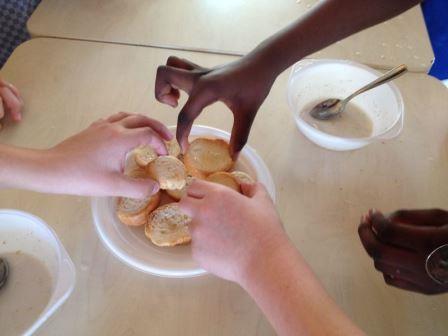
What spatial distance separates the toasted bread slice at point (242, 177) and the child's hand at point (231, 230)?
81 millimetres

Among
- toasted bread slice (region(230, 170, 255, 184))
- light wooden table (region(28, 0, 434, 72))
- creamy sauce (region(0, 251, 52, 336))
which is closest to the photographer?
creamy sauce (region(0, 251, 52, 336))

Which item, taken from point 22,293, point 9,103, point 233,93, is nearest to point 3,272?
point 22,293

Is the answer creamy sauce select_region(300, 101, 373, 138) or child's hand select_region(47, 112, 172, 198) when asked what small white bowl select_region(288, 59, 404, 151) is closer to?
creamy sauce select_region(300, 101, 373, 138)

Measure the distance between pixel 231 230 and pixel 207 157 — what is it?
0.67 feet

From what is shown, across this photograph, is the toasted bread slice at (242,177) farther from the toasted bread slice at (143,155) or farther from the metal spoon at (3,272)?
the metal spoon at (3,272)

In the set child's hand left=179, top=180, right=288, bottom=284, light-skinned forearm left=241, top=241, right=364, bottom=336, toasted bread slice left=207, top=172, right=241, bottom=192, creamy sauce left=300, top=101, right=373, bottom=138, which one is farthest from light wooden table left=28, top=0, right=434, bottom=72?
light-skinned forearm left=241, top=241, right=364, bottom=336

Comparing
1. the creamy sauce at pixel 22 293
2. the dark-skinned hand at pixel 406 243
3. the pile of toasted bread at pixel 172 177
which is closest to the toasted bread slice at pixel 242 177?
the pile of toasted bread at pixel 172 177

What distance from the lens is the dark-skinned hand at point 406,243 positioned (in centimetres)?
58

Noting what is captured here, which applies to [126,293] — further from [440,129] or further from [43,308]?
[440,129]

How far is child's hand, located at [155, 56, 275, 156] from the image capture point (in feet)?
2.08

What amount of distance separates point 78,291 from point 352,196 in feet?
1.72

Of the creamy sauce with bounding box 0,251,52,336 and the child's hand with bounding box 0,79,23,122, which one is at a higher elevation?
the child's hand with bounding box 0,79,23,122

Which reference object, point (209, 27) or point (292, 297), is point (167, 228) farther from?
point (209, 27)

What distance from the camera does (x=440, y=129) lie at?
2.72 feet
